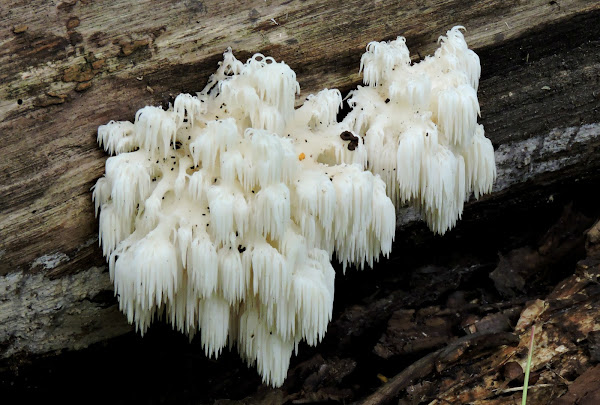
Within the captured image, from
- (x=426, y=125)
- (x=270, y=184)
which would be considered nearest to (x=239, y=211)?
(x=270, y=184)

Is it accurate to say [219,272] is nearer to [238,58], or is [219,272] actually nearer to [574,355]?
[238,58]

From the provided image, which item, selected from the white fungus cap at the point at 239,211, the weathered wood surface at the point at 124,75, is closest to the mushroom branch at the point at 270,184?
the white fungus cap at the point at 239,211

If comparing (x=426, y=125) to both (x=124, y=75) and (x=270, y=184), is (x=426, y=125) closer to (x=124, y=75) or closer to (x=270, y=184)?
(x=270, y=184)

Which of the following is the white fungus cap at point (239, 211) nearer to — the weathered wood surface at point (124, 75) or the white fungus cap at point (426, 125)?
the white fungus cap at point (426, 125)

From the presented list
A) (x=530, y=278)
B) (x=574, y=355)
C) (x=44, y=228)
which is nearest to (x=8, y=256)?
(x=44, y=228)

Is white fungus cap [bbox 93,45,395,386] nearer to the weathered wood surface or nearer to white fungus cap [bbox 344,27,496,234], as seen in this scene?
white fungus cap [bbox 344,27,496,234]

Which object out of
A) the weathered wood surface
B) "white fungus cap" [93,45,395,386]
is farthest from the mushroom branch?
the weathered wood surface
